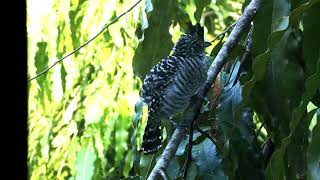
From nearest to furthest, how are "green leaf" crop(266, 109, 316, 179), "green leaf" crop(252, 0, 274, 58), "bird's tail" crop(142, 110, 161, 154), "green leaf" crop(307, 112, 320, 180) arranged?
"green leaf" crop(307, 112, 320, 180) → "green leaf" crop(266, 109, 316, 179) → "green leaf" crop(252, 0, 274, 58) → "bird's tail" crop(142, 110, 161, 154)

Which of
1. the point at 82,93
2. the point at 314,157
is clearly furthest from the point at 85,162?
the point at 314,157

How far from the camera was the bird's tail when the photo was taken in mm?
1592

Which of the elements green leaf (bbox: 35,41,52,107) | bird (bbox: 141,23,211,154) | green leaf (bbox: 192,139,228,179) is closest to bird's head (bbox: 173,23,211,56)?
bird (bbox: 141,23,211,154)

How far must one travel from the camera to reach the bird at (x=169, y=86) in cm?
175

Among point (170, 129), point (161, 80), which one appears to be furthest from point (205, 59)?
point (170, 129)

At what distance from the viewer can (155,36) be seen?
1.65m

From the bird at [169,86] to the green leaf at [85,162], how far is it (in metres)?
1.07

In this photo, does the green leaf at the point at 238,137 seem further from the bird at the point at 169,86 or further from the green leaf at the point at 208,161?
the bird at the point at 169,86

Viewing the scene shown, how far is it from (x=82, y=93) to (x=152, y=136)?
1.45 meters

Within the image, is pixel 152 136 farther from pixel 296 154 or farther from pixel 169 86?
pixel 296 154

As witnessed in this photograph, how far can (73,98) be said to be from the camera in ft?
10.3

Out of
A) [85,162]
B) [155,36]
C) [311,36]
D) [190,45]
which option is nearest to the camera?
[311,36]

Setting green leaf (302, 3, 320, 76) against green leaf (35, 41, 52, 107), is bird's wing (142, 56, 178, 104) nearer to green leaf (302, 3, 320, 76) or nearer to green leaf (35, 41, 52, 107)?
green leaf (302, 3, 320, 76)
